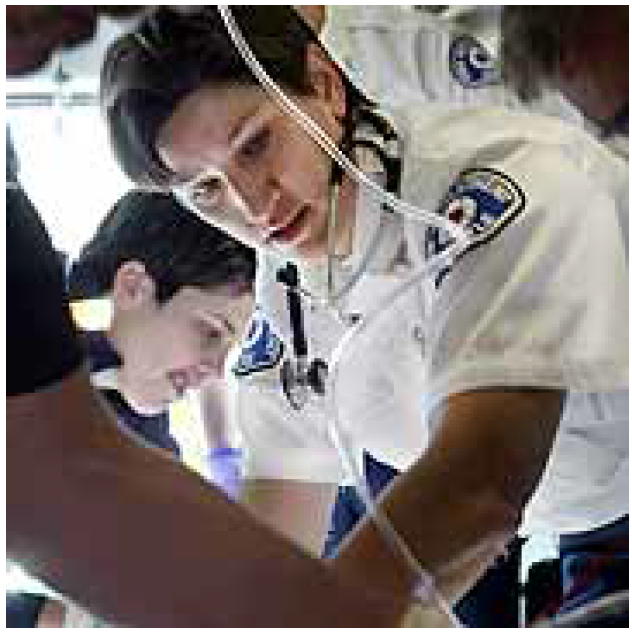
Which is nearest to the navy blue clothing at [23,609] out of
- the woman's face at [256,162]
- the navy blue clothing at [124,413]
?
the navy blue clothing at [124,413]

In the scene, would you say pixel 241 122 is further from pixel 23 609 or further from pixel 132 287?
pixel 23 609

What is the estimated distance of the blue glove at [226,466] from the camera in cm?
90

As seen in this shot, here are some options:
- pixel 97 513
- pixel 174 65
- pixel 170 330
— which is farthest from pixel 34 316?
pixel 170 330

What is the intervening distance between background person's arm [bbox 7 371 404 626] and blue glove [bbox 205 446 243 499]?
165 millimetres

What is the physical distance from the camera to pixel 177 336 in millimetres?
1078

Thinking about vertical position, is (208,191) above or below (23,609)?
above

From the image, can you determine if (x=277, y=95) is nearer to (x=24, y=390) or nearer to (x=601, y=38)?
(x=601, y=38)

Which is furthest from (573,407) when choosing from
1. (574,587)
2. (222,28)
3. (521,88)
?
(222,28)

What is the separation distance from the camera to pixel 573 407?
0.93 metres

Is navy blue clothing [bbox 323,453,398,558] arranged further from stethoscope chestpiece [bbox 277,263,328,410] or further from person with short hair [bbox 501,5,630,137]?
person with short hair [bbox 501,5,630,137]

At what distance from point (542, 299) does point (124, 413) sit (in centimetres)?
31

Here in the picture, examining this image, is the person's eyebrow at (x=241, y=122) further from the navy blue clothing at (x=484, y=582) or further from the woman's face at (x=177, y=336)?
the navy blue clothing at (x=484, y=582)

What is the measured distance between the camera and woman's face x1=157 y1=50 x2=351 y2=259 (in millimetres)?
939

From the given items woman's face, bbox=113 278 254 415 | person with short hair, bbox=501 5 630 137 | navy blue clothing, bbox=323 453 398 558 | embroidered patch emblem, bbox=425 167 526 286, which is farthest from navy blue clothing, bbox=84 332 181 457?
person with short hair, bbox=501 5 630 137
